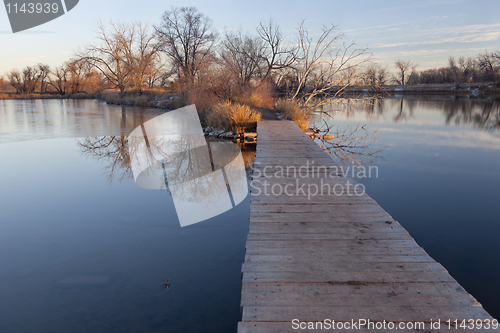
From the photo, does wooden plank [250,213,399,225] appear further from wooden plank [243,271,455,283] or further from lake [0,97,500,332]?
wooden plank [243,271,455,283]

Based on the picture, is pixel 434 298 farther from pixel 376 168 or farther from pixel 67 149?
pixel 67 149

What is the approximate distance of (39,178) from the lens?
7.62m

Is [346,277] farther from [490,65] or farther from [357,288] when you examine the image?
[490,65]

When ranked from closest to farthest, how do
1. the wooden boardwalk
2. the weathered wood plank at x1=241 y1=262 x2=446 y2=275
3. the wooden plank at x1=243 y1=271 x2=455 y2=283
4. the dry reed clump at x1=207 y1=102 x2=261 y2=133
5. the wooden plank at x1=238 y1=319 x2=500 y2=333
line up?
the wooden plank at x1=238 y1=319 x2=500 y2=333 < the wooden boardwalk < the wooden plank at x1=243 y1=271 x2=455 y2=283 < the weathered wood plank at x1=241 y1=262 x2=446 y2=275 < the dry reed clump at x1=207 y1=102 x2=261 y2=133

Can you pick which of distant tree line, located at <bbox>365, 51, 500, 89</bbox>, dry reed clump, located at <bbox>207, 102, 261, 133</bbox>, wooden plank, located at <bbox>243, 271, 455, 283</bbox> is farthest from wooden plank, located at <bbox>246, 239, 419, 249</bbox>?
A: distant tree line, located at <bbox>365, 51, 500, 89</bbox>

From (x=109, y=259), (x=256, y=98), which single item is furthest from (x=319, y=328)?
(x=256, y=98)

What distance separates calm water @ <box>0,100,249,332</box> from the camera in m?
3.14

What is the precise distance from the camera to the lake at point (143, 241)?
3.22 meters

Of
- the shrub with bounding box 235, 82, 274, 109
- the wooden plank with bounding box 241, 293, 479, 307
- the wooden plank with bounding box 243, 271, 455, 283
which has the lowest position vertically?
the wooden plank with bounding box 241, 293, 479, 307

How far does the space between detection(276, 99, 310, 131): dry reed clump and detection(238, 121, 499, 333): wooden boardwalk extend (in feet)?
33.2

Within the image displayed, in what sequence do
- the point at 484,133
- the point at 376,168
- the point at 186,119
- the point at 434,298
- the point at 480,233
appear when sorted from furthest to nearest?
1. the point at 186,119
2. the point at 484,133
3. the point at 376,168
4. the point at 480,233
5. the point at 434,298

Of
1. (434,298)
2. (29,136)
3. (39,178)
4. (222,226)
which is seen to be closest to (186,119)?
(29,136)

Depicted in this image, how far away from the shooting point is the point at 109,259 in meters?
4.14

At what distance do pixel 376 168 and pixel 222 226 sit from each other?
5.32 metres
